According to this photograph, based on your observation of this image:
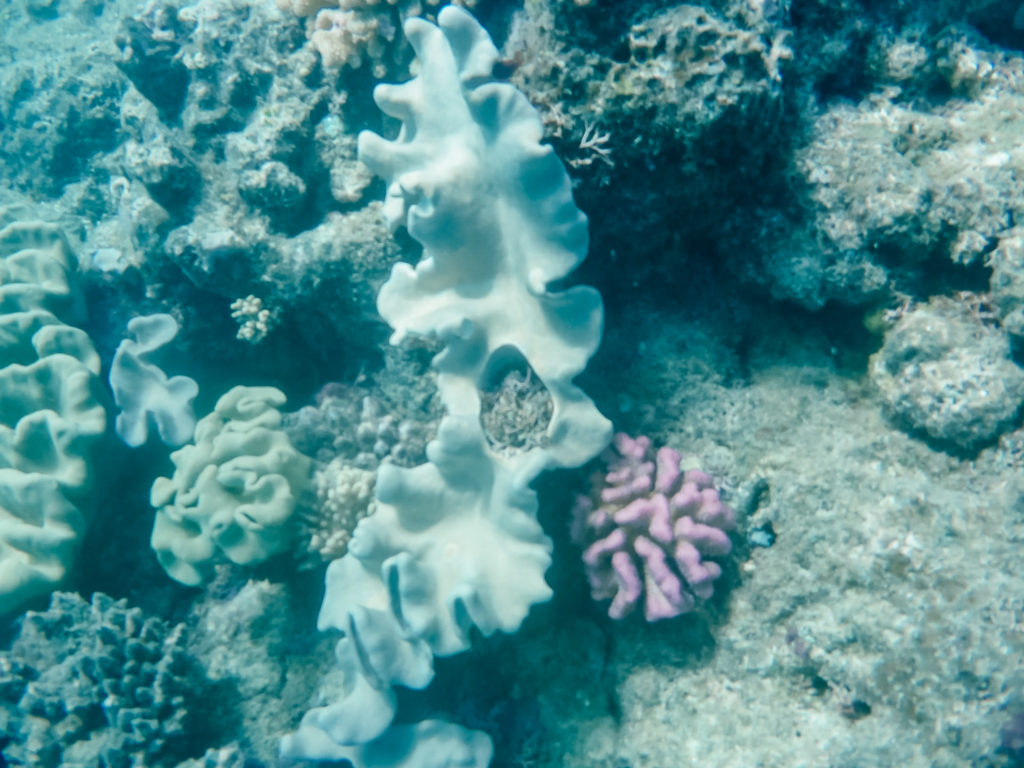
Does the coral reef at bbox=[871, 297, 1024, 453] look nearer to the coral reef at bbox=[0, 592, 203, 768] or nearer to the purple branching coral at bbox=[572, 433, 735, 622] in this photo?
the purple branching coral at bbox=[572, 433, 735, 622]

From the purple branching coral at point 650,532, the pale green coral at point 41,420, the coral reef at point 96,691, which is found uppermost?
the purple branching coral at point 650,532

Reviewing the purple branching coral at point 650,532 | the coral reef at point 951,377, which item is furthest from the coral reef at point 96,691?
the coral reef at point 951,377

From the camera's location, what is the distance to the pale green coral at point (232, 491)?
3373mm

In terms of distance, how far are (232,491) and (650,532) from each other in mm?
2409

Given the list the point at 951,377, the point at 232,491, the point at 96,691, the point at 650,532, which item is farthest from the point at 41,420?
the point at 951,377

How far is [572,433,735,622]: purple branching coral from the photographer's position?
A: 289 cm

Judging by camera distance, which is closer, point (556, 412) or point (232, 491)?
point (556, 412)

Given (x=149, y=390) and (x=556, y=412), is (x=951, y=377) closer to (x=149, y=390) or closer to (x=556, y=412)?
(x=556, y=412)

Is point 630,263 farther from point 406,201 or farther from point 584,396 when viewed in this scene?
point 406,201

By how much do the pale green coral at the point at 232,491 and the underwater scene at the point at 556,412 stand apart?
23 mm

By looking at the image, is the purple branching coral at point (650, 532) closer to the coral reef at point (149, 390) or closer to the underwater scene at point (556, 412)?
the underwater scene at point (556, 412)

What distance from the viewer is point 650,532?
2.95 meters

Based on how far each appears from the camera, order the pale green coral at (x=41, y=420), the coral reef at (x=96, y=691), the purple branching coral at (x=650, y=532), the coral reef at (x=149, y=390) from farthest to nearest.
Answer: the coral reef at (x=149, y=390)
the pale green coral at (x=41, y=420)
the coral reef at (x=96, y=691)
the purple branching coral at (x=650, y=532)

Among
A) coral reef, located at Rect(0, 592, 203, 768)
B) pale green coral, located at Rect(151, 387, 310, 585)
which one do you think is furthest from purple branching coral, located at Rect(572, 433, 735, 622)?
coral reef, located at Rect(0, 592, 203, 768)
